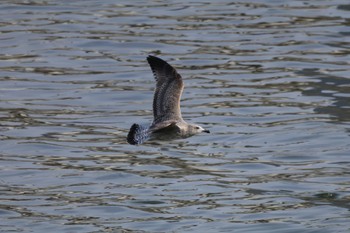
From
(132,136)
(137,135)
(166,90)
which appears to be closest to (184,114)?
(166,90)

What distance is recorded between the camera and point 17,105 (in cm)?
2059

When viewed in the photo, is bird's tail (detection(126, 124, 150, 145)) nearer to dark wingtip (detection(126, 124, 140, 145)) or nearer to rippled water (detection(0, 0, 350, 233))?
dark wingtip (detection(126, 124, 140, 145))

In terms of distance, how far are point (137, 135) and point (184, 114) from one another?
5805mm

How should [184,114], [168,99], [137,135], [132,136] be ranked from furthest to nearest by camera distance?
[184,114] → [168,99] → [137,135] → [132,136]

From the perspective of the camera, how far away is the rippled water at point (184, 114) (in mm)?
16266

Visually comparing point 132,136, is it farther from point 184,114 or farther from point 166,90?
point 184,114

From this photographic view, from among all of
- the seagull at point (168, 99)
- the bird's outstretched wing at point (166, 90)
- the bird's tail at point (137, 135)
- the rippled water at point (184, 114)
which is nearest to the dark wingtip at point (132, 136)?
the bird's tail at point (137, 135)

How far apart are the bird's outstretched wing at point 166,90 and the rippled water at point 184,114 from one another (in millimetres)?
1384

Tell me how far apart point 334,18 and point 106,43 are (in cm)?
452

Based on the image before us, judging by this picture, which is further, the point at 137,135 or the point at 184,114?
the point at 184,114

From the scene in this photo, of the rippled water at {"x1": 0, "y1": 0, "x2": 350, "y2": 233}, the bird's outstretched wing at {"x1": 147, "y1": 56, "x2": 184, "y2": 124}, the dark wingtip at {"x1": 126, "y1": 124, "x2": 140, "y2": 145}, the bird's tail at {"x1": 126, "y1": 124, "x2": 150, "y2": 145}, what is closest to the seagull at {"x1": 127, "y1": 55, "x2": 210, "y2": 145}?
the bird's outstretched wing at {"x1": 147, "y1": 56, "x2": 184, "y2": 124}

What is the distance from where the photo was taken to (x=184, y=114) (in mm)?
19844

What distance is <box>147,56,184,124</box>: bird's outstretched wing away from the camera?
15.5 metres

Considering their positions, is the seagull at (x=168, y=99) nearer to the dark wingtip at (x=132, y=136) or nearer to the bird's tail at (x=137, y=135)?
the bird's tail at (x=137, y=135)
